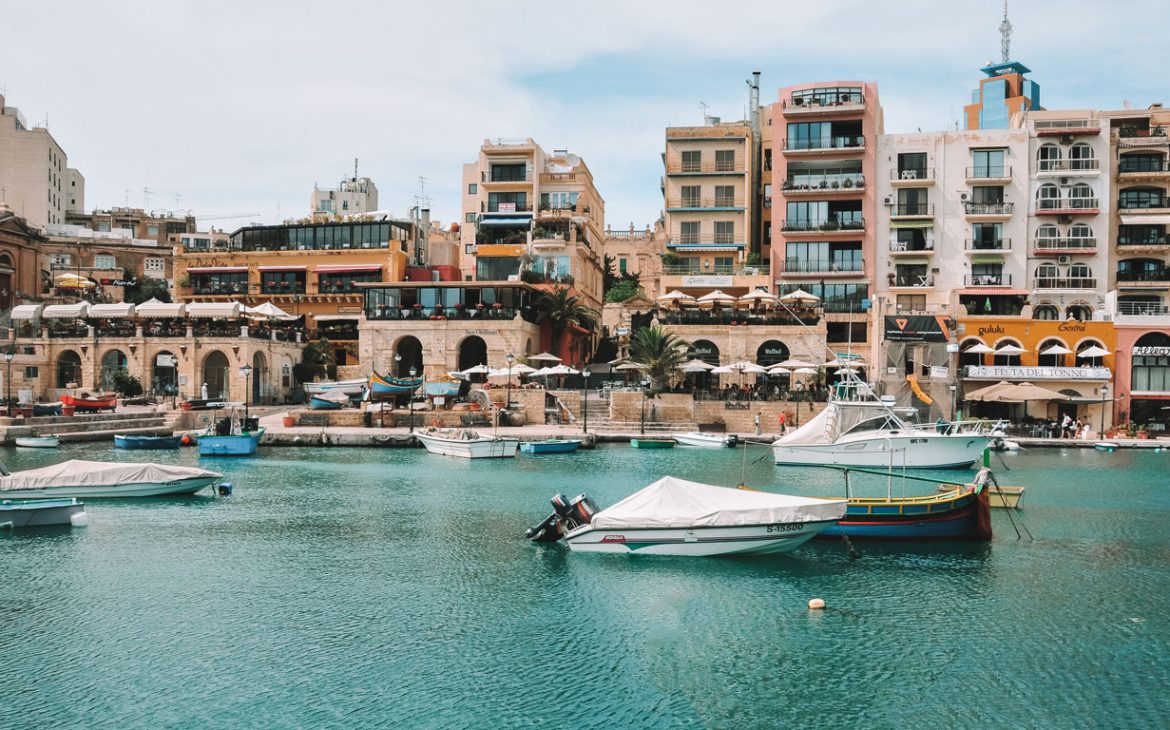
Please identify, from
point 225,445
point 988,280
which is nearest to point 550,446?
point 225,445

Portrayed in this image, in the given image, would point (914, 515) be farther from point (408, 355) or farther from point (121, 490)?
point (408, 355)

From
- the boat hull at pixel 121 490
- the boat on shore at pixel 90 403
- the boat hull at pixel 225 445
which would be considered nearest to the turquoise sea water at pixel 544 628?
the boat hull at pixel 121 490

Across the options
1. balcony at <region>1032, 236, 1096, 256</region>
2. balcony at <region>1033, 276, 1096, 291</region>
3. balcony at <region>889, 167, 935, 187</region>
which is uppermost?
balcony at <region>889, 167, 935, 187</region>

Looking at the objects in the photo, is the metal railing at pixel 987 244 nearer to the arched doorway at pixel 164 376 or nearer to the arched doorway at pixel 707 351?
the arched doorway at pixel 707 351

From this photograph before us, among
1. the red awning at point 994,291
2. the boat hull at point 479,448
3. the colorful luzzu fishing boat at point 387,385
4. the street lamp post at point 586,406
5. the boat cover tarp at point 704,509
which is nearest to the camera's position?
the boat cover tarp at point 704,509

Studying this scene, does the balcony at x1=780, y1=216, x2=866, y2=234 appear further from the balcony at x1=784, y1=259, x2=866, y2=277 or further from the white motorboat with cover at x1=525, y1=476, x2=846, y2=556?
the white motorboat with cover at x1=525, y1=476, x2=846, y2=556

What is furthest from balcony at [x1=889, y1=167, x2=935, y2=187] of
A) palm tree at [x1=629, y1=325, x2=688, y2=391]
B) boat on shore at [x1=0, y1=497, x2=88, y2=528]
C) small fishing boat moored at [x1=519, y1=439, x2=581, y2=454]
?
boat on shore at [x1=0, y1=497, x2=88, y2=528]

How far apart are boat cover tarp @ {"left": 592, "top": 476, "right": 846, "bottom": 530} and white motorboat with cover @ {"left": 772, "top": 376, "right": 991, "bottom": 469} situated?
1573 cm

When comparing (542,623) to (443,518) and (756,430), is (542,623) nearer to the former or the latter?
(443,518)

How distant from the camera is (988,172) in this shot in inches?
2438

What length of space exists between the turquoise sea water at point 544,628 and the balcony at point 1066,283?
3325cm

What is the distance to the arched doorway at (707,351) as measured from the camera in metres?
59.2

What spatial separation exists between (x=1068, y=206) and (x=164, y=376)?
61.0 meters

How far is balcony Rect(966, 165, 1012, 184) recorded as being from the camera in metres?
61.4
